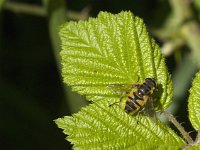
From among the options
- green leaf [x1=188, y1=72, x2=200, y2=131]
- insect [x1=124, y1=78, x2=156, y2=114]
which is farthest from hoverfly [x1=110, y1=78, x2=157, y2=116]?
green leaf [x1=188, y1=72, x2=200, y2=131]

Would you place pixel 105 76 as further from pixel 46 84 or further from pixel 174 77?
pixel 46 84

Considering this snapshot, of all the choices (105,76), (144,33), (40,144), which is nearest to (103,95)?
(105,76)

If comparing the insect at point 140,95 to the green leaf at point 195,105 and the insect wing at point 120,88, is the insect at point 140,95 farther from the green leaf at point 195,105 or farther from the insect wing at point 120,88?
the green leaf at point 195,105

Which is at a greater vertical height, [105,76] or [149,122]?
[105,76]

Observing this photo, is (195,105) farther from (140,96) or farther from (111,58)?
(111,58)

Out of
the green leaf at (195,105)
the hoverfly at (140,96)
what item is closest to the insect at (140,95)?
the hoverfly at (140,96)

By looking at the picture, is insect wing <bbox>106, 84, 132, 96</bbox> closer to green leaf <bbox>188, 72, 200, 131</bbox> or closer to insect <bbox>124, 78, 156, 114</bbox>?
insect <bbox>124, 78, 156, 114</bbox>

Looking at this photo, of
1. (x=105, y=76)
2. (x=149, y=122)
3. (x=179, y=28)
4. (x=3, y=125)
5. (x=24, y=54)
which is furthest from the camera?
(x=24, y=54)
